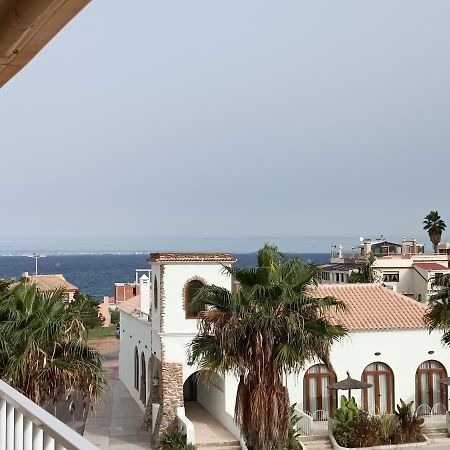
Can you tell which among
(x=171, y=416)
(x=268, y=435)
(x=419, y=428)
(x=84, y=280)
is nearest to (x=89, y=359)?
(x=268, y=435)

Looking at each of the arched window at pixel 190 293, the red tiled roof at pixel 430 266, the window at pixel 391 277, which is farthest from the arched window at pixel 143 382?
the window at pixel 391 277

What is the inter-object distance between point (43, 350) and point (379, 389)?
12.7m

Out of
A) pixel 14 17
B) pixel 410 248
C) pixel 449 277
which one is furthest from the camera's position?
pixel 410 248

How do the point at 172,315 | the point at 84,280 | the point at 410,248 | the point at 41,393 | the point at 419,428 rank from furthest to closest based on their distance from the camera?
the point at 84,280 → the point at 410,248 → the point at 172,315 → the point at 419,428 → the point at 41,393

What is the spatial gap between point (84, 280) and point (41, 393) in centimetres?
15849

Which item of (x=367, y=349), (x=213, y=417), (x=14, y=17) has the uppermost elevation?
(x=14, y=17)

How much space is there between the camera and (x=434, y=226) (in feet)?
254

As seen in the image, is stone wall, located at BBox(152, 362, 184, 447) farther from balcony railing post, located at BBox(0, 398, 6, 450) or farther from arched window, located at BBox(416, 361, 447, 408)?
balcony railing post, located at BBox(0, 398, 6, 450)

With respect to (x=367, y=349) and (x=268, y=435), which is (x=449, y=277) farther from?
(x=268, y=435)

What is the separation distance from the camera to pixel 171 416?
2123cm

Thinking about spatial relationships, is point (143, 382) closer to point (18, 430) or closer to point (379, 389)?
point (379, 389)

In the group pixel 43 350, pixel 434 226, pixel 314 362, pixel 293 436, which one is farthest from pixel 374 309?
pixel 434 226

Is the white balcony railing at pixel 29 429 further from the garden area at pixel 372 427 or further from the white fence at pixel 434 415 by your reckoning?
the white fence at pixel 434 415

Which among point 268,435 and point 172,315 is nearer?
point 268,435
